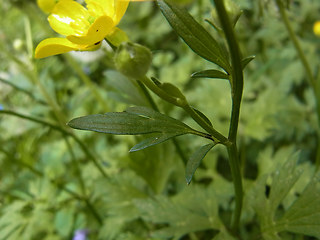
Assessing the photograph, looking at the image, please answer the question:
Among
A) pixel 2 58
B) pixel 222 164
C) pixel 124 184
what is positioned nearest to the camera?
pixel 124 184

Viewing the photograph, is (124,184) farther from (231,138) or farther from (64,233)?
(231,138)

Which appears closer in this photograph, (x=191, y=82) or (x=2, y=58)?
(x=191, y=82)

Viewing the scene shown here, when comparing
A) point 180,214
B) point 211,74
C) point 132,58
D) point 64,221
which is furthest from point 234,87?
point 64,221

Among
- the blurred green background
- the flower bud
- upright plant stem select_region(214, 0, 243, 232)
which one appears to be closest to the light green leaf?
the blurred green background

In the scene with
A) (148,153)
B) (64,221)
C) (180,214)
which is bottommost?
(64,221)

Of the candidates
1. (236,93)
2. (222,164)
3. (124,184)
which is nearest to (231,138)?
(236,93)

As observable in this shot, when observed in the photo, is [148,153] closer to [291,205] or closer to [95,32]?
[291,205]
